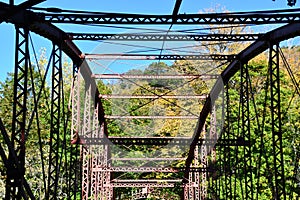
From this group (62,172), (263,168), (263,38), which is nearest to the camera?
(263,38)

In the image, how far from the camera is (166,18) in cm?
1158

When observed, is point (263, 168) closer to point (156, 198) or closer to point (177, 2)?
point (156, 198)

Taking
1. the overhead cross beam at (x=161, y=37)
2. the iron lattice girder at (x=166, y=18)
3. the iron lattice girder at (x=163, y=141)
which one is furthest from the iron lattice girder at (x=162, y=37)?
the iron lattice girder at (x=163, y=141)

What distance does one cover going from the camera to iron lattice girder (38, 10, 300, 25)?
1148cm

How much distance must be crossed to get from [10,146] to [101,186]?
56.0ft

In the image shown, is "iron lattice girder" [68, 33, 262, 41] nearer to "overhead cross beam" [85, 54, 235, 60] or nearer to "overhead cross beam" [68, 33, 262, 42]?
"overhead cross beam" [68, 33, 262, 42]

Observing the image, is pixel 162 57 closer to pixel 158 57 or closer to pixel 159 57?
pixel 159 57

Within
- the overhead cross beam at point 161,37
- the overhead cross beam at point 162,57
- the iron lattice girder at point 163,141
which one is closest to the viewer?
the overhead cross beam at point 161,37

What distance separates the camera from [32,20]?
1077cm

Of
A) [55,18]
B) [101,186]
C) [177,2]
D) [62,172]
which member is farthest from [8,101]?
[177,2]

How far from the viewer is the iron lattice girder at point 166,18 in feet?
37.7

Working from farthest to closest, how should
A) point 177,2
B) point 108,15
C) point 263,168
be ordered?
point 263,168
point 108,15
point 177,2

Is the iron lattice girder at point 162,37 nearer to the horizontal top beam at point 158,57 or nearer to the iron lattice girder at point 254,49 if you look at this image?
the iron lattice girder at point 254,49

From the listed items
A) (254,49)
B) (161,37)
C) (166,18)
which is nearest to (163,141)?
(254,49)
